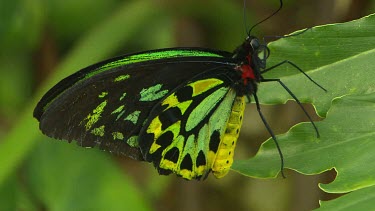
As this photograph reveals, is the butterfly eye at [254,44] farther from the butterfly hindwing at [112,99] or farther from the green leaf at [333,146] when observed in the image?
the green leaf at [333,146]

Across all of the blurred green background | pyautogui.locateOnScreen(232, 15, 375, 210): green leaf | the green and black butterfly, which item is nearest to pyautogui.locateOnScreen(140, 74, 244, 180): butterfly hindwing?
the green and black butterfly

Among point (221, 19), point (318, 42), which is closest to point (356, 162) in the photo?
point (318, 42)

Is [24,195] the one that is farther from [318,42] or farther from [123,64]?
[318,42]

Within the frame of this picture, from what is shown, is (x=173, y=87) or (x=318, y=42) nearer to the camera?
(x=318, y=42)

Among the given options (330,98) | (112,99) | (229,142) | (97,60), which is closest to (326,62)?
(330,98)

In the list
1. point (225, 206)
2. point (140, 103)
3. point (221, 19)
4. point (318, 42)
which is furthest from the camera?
point (225, 206)

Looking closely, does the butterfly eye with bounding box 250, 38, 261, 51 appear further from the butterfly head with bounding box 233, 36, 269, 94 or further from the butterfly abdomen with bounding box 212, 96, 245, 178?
the butterfly abdomen with bounding box 212, 96, 245, 178

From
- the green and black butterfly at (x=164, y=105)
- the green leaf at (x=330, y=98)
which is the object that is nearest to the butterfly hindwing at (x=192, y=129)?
the green and black butterfly at (x=164, y=105)
